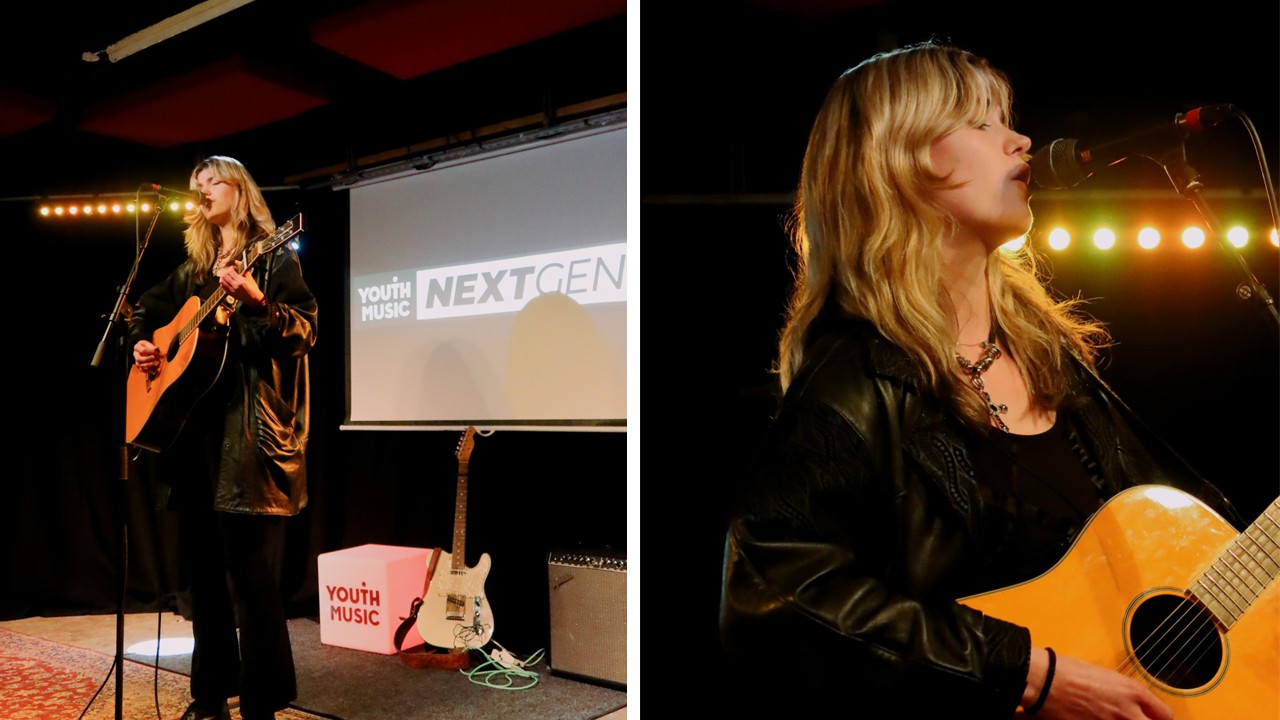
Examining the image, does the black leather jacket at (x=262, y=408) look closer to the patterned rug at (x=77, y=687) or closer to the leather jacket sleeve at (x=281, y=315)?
the leather jacket sleeve at (x=281, y=315)

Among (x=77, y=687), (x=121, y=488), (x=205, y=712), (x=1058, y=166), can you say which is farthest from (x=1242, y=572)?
(x=77, y=687)

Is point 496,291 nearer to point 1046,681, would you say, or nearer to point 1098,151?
point 1098,151

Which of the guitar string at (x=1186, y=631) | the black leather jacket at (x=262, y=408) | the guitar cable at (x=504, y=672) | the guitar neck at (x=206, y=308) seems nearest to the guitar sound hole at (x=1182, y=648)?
the guitar string at (x=1186, y=631)

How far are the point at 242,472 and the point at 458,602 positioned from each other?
4.01 ft

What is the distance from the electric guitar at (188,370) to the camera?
93.4 inches

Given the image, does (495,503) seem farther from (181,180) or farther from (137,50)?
(137,50)

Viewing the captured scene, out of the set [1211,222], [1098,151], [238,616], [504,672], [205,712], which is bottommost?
[504,672]

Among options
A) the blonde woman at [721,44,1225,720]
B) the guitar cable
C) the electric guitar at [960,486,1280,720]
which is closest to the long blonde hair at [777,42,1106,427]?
the blonde woman at [721,44,1225,720]

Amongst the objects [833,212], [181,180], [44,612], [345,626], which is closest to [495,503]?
[345,626]

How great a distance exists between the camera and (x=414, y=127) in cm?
372

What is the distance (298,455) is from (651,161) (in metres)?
1.47

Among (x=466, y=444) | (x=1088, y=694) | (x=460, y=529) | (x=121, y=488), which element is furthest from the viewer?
(x=466, y=444)

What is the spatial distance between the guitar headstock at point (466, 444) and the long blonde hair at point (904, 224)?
2404mm

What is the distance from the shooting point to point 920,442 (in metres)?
1.02
